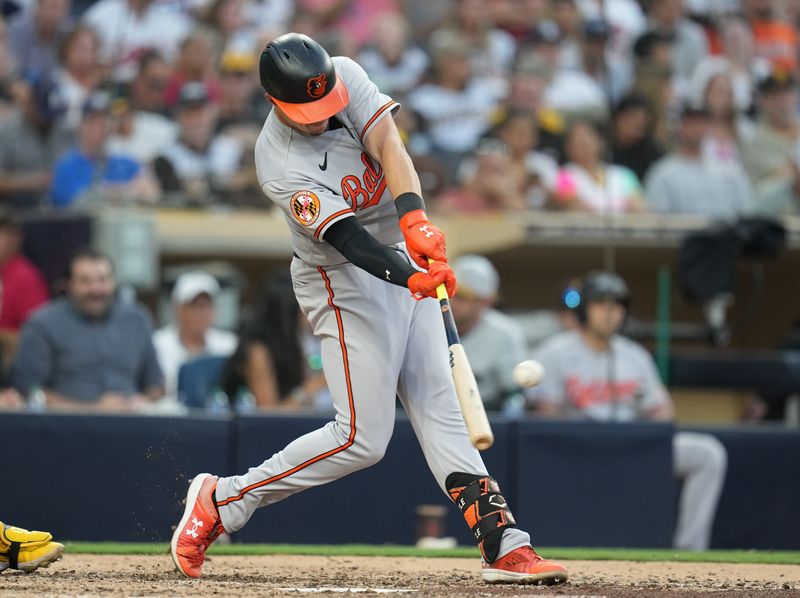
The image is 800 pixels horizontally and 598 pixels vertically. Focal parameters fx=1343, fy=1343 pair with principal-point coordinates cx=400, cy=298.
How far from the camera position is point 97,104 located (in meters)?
9.59

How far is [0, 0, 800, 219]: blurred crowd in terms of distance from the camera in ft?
30.9

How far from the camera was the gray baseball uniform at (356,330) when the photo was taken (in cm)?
450

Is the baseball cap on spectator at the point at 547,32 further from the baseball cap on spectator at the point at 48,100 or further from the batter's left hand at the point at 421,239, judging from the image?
the batter's left hand at the point at 421,239

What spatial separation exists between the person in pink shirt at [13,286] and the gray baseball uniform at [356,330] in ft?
13.5

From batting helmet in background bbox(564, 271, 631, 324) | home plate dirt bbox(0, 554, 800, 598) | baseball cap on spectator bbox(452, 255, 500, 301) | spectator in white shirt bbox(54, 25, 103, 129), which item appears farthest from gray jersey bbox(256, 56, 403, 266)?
spectator in white shirt bbox(54, 25, 103, 129)

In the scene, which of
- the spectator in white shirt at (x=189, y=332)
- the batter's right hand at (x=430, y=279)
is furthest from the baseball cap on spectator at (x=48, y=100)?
the batter's right hand at (x=430, y=279)

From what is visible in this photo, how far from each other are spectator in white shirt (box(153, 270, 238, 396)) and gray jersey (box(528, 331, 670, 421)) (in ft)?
6.36

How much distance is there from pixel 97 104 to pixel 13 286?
1.82m

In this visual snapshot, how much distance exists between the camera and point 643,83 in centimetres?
1098

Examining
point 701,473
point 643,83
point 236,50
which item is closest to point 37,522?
point 701,473

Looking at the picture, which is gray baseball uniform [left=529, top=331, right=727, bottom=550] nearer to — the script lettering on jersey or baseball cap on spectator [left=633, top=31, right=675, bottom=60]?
the script lettering on jersey

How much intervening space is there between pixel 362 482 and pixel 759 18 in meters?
7.25

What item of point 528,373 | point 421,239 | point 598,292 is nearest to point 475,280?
point 598,292

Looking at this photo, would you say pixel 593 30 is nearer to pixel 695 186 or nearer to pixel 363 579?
pixel 695 186
